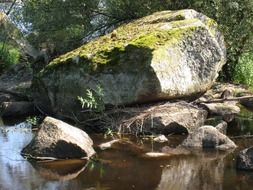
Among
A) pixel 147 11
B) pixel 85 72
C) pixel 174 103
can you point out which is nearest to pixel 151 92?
pixel 174 103

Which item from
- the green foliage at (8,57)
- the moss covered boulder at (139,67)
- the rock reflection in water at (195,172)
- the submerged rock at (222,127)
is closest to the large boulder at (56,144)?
the rock reflection in water at (195,172)

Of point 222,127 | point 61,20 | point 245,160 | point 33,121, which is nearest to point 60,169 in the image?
point 245,160

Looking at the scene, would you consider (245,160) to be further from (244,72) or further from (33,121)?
(244,72)

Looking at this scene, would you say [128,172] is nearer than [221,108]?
Yes

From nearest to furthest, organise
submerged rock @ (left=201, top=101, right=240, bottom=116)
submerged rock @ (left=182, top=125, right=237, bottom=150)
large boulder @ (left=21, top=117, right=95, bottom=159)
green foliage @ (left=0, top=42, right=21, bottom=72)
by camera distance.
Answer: large boulder @ (left=21, top=117, right=95, bottom=159)
submerged rock @ (left=182, top=125, right=237, bottom=150)
submerged rock @ (left=201, top=101, right=240, bottom=116)
green foliage @ (left=0, top=42, right=21, bottom=72)

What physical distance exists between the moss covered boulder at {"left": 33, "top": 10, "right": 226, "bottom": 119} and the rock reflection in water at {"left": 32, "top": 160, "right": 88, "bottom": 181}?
3.49 meters

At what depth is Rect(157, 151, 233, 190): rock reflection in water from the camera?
799 centimetres

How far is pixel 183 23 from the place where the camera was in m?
13.6

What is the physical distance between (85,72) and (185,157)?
4.20 meters

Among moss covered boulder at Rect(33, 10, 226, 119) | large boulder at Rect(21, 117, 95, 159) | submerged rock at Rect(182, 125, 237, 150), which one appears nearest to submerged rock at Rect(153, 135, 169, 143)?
submerged rock at Rect(182, 125, 237, 150)

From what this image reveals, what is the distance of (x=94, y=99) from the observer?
12.6 m

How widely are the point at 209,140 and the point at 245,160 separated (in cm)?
175

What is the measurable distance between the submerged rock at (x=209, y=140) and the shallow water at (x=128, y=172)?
1.04 feet

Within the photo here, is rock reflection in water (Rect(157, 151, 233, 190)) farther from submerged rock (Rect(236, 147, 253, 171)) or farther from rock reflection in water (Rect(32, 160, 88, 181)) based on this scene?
rock reflection in water (Rect(32, 160, 88, 181))
